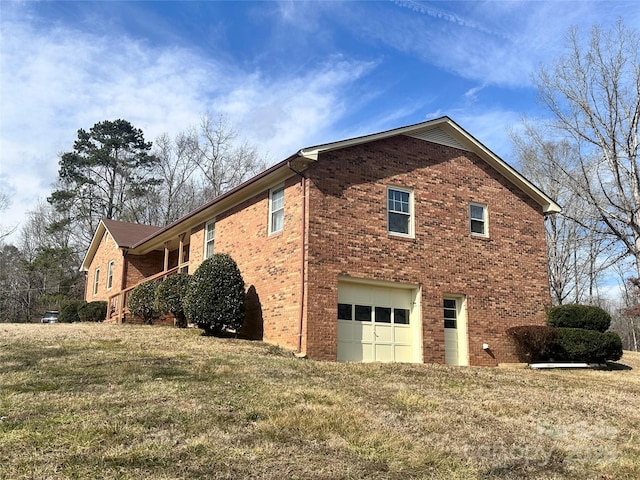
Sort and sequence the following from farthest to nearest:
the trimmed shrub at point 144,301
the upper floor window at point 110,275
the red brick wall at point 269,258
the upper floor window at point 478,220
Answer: the upper floor window at point 110,275 → the trimmed shrub at point 144,301 → the upper floor window at point 478,220 → the red brick wall at point 269,258

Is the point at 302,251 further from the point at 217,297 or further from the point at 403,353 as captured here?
the point at 403,353

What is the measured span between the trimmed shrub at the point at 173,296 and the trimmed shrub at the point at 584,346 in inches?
448

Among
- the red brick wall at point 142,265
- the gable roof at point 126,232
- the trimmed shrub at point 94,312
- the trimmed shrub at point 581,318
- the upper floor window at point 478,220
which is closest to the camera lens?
the trimmed shrub at point 581,318

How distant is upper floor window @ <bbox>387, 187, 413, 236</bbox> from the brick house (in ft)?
0.11

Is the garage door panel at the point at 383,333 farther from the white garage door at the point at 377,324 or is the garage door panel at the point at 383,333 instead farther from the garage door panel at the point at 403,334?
the garage door panel at the point at 403,334

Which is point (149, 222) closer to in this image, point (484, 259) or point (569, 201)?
point (569, 201)

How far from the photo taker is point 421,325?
48.9 ft

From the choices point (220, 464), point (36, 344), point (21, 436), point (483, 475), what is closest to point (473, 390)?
point (483, 475)

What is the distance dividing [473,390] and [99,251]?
84.6 ft

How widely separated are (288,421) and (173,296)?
12.9 m

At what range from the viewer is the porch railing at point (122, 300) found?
2152cm

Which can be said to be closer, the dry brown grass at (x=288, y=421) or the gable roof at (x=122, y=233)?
the dry brown grass at (x=288, y=421)

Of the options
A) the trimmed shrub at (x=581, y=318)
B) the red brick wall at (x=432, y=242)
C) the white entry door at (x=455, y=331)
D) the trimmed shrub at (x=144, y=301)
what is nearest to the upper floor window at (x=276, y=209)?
the red brick wall at (x=432, y=242)

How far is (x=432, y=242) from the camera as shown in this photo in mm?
15727
